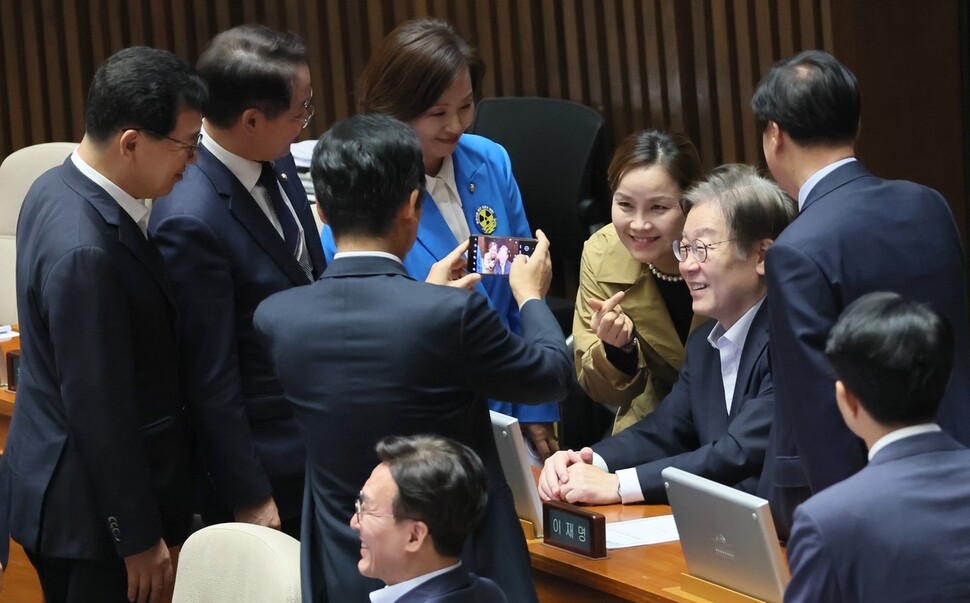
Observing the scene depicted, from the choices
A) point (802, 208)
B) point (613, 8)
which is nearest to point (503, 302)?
point (802, 208)

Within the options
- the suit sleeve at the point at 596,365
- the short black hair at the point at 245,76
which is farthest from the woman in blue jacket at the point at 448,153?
the short black hair at the point at 245,76

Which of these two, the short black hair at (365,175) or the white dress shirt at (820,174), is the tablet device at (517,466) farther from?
the white dress shirt at (820,174)

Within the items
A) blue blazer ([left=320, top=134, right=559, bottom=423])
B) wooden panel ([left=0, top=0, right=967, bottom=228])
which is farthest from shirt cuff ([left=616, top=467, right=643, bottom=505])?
wooden panel ([left=0, top=0, right=967, bottom=228])

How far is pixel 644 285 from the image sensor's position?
3.56 metres

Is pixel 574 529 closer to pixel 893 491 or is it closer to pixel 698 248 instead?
pixel 698 248

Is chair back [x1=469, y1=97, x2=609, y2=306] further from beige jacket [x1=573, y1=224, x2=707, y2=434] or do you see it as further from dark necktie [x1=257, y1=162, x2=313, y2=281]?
dark necktie [x1=257, y1=162, x2=313, y2=281]

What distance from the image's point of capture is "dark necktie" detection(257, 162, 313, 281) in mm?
3006

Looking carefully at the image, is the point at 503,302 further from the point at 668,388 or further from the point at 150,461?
the point at 150,461

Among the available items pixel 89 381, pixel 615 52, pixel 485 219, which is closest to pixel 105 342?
pixel 89 381

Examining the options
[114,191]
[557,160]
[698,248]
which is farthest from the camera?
[557,160]

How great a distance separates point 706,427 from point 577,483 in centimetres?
35

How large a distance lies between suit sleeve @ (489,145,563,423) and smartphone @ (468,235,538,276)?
50cm

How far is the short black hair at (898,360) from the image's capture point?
184cm

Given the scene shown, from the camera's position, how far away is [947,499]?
1.81 meters
